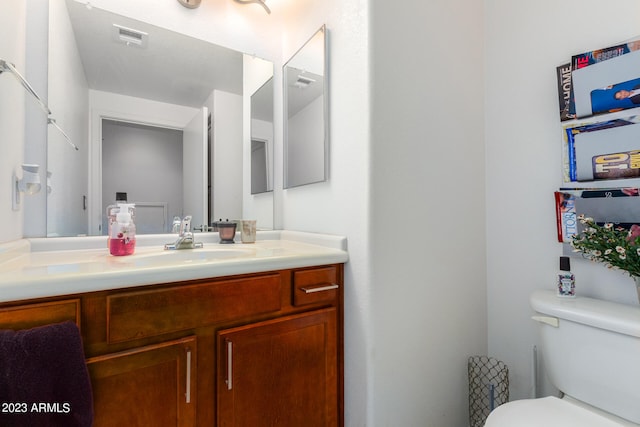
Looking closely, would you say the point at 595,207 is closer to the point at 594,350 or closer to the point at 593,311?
the point at 593,311

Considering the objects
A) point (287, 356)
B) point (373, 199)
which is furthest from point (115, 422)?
point (373, 199)

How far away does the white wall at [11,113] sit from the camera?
89 cm

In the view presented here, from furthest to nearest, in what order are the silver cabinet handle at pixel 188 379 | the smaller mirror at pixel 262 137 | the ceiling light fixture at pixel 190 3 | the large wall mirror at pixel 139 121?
the smaller mirror at pixel 262 137, the ceiling light fixture at pixel 190 3, the large wall mirror at pixel 139 121, the silver cabinet handle at pixel 188 379

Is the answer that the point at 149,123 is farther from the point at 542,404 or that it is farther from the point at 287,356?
the point at 542,404

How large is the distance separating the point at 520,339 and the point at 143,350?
149 centimetres

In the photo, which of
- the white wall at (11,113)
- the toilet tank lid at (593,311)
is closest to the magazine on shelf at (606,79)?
the toilet tank lid at (593,311)

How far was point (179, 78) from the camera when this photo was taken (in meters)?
1.46

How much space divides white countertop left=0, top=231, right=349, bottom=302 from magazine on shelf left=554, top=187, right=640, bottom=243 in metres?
0.86

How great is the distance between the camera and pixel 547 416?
0.88 meters

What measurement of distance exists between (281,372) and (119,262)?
0.63m

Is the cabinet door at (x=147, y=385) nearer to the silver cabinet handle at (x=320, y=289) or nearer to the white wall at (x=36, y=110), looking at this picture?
the silver cabinet handle at (x=320, y=289)

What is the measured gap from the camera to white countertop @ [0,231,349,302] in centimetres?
68

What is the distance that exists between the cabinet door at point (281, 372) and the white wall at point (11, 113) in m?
0.78

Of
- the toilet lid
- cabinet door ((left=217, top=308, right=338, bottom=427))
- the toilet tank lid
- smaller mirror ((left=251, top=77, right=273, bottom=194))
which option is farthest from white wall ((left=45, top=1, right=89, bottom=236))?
the toilet tank lid
